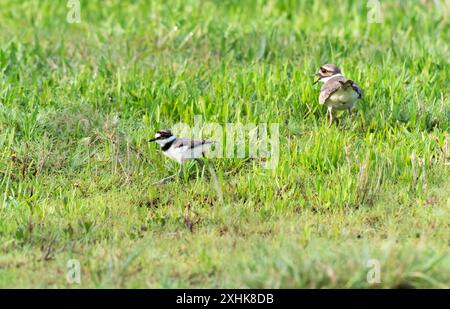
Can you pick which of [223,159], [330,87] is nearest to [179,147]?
[223,159]

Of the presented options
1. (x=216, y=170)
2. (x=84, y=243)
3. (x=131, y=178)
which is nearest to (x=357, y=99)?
(x=216, y=170)

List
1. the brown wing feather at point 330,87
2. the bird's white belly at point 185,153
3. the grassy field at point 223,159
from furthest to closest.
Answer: the brown wing feather at point 330,87
the bird's white belly at point 185,153
the grassy field at point 223,159

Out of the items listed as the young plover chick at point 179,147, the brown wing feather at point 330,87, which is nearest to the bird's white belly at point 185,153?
the young plover chick at point 179,147

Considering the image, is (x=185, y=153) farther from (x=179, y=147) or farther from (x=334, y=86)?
(x=334, y=86)

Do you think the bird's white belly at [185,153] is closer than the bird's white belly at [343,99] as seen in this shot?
Yes

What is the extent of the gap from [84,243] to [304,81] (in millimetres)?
3271

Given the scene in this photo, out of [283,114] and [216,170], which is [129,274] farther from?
[283,114]

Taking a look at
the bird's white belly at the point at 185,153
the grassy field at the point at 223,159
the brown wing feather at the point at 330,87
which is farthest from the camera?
the brown wing feather at the point at 330,87

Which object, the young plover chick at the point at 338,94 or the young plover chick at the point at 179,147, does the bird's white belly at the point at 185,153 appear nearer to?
the young plover chick at the point at 179,147

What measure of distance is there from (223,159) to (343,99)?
1252 millimetres

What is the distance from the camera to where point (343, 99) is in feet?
27.8

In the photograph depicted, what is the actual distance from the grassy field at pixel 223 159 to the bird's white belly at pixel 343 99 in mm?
226

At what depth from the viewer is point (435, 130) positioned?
8.51m

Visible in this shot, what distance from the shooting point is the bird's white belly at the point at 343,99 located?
8.41 m
